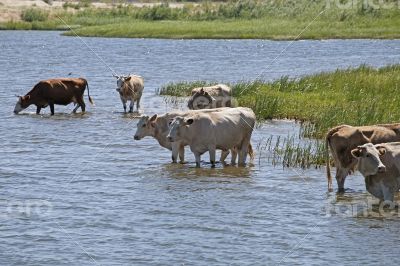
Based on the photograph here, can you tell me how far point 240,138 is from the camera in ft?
62.7

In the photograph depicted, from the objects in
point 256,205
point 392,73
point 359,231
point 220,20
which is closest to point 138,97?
point 392,73

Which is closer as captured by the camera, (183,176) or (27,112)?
(183,176)

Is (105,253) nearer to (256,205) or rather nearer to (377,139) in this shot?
(256,205)

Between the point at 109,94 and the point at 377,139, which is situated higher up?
the point at 377,139

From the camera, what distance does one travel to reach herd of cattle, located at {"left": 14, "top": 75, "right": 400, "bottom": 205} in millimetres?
15367

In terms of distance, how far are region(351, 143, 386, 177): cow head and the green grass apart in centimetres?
377

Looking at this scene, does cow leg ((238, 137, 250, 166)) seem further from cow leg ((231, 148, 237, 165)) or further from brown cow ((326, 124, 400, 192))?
brown cow ((326, 124, 400, 192))

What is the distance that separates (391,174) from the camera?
15.4 metres

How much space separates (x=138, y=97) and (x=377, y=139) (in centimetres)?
1302

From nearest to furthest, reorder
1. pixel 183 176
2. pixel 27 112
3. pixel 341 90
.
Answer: pixel 183 176 < pixel 341 90 < pixel 27 112

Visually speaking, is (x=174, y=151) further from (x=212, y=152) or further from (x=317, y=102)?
(x=317, y=102)

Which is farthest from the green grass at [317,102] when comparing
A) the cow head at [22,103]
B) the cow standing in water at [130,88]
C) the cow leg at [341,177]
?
the cow head at [22,103]

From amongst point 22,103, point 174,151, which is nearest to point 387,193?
point 174,151

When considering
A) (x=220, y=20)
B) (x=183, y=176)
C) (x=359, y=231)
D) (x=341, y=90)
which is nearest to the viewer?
(x=359, y=231)
